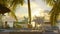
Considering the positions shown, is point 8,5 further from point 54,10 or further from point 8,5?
point 54,10

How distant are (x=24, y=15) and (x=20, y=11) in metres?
0.09

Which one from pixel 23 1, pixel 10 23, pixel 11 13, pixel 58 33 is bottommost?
pixel 58 33

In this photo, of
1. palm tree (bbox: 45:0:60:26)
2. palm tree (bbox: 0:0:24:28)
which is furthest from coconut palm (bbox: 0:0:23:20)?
palm tree (bbox: 45:0:60:26)

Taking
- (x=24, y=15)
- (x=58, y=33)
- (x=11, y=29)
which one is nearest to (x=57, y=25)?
(x=58, y=33)

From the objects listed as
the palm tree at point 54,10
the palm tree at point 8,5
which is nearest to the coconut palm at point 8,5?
the palm tree at point 8,5

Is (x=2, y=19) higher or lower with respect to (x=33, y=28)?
higher

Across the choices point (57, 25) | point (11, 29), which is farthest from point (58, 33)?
point (11, 29)

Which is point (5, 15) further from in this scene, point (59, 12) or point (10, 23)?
point (59, 12)

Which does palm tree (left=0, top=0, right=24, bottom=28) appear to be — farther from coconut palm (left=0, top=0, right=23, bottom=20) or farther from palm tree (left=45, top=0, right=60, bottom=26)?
palm tree (left=45, top=0, right=60, bottom=26)

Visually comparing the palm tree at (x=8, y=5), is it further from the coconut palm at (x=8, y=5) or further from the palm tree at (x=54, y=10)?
the palm tree at (x=54, y=10)

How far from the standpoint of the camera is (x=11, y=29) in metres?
2.28

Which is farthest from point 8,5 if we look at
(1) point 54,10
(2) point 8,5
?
(1) point 54,10

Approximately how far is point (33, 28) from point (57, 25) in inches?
15.2

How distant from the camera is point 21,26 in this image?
2.25m
